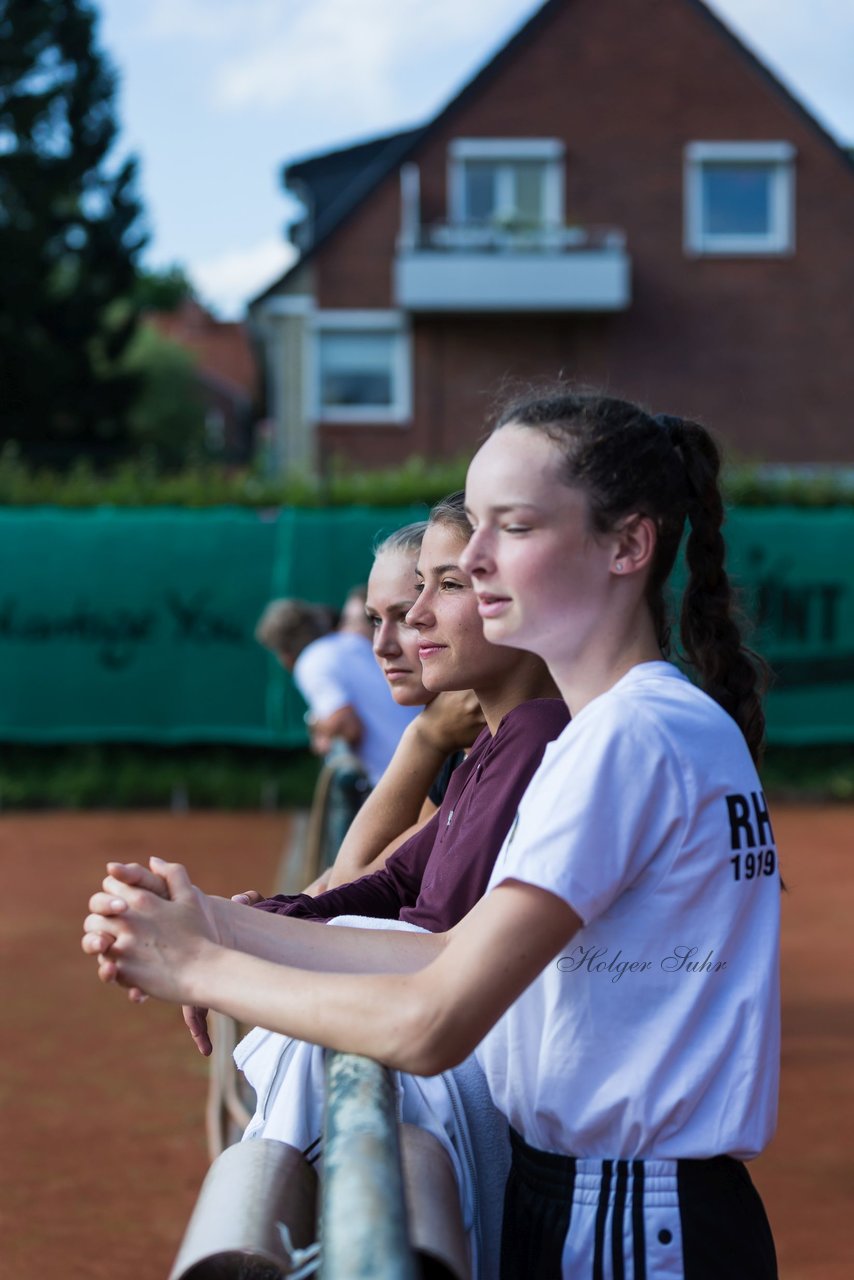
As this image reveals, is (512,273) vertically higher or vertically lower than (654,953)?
higher

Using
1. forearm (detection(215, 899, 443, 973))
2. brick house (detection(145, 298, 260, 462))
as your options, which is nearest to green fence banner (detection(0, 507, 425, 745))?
forearm (detection(215, 899, 443, 973))

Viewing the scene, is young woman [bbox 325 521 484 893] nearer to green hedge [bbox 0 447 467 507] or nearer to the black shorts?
the black shorts

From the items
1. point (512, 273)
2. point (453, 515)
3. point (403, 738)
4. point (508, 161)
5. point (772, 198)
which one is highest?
point (508, 161)

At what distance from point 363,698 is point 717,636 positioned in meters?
4.40

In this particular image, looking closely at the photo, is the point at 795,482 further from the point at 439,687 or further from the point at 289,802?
the point at 439,687

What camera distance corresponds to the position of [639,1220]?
1.56 m

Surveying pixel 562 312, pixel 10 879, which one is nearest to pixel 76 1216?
pixel 10 879

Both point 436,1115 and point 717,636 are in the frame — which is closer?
point 436,1115

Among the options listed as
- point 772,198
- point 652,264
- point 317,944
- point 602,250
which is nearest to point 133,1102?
point 317,944

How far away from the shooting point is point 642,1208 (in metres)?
1.56

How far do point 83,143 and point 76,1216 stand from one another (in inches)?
1398

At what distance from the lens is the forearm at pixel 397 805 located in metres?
2.72

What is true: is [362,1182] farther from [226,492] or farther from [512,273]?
[512,273]

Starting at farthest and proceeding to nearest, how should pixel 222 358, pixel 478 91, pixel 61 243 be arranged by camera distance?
pixel 222 358 < pixel 61 243 < pixel 478 91
